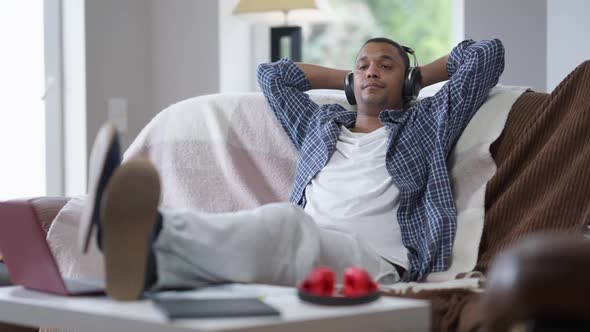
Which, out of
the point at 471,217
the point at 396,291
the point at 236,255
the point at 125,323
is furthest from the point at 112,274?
the point at 471,217

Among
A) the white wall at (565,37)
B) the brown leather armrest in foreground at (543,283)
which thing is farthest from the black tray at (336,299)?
the white wall at (565,37)

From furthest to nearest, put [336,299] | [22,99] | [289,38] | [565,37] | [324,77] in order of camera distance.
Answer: [289,38]
[22,99]
[565,37]
[324,77]
[336,299]

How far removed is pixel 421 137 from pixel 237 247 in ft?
2.68

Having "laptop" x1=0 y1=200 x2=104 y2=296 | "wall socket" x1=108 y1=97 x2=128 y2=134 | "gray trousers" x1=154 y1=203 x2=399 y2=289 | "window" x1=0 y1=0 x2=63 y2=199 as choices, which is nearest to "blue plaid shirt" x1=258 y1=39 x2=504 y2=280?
"gray trousers" x1=154 y1=203 x2=399 y2=289

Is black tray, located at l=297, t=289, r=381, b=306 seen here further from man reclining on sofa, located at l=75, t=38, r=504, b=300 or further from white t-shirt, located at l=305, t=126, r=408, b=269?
white t-shirt, located at l=305, t=126, r=408, b=269

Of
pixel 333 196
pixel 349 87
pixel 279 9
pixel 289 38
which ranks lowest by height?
pixel 333 196

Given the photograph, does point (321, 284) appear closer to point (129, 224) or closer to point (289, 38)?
point (129, 224)

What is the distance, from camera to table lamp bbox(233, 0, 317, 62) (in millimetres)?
3697

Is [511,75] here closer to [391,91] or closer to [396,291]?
[391,91]

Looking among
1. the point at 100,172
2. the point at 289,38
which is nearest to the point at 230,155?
the point at 100,172

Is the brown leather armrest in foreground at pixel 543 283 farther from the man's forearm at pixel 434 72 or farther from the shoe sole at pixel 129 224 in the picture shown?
the man's forearm at pixel 434 72

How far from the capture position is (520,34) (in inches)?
141

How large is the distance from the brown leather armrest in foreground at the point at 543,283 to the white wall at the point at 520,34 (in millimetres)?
2822

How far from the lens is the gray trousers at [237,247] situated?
1488mm
